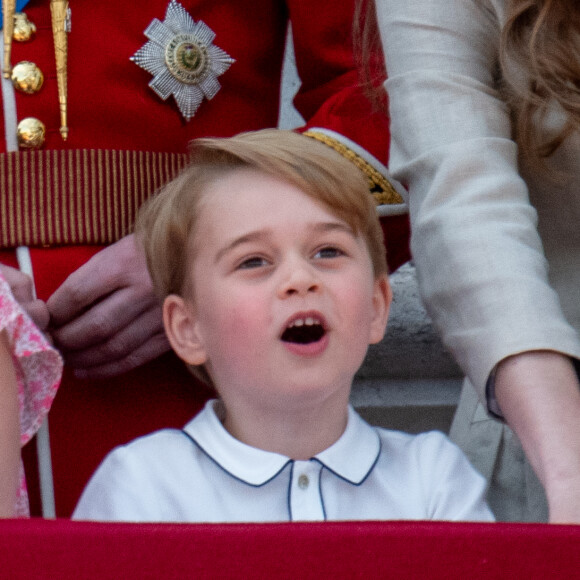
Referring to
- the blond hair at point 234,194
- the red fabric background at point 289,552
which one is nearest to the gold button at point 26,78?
the blond hair at point 234,194

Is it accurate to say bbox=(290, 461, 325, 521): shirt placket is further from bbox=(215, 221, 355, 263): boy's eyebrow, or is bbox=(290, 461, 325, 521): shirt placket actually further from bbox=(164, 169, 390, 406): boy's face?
bbox=(215, 221, 355, 263): boy's eyebrow

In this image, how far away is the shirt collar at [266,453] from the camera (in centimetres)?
115

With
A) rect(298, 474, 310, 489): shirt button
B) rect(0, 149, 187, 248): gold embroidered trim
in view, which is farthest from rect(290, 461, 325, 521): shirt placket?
rect(0, 149, 187, 248): gold embroidered trim

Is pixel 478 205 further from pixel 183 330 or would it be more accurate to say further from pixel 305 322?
pixel 183 330

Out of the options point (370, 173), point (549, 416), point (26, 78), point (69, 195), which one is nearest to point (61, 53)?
point (26, 78)

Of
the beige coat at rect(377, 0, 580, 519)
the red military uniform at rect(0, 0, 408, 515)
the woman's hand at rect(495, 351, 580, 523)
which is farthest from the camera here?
the red military uniform at rect(0, 0, 408, 515)

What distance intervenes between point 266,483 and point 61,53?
55cm

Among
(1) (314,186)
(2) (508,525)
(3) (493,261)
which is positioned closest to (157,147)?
(1) (314,186)

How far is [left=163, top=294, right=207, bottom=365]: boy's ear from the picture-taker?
121 centimetres

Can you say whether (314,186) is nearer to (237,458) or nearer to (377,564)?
(237,458)

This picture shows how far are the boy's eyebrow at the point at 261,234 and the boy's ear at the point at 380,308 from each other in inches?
3.9

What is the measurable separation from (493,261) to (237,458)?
32cm

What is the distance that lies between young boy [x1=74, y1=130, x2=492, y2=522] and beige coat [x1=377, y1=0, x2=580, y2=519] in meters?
0.09

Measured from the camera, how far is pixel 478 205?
112 centimetres
